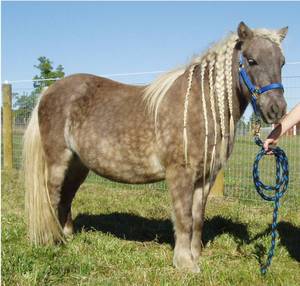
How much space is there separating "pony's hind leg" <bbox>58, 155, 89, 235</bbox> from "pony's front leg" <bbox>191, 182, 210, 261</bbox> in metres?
1.45

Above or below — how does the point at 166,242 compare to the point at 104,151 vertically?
below

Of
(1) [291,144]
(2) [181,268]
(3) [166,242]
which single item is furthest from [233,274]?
(1) [291,144]

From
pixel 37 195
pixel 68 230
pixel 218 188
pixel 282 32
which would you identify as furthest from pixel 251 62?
pixel 218 188

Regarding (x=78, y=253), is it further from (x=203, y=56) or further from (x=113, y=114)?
(x=203, y=56)

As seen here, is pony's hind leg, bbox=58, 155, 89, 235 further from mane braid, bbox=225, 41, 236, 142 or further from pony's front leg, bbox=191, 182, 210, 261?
mane braid, bbox=225, 41, 236, 142

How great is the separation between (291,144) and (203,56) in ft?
9.29

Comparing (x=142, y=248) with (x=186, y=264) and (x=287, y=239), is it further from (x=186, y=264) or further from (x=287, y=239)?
(x=287, y=239)

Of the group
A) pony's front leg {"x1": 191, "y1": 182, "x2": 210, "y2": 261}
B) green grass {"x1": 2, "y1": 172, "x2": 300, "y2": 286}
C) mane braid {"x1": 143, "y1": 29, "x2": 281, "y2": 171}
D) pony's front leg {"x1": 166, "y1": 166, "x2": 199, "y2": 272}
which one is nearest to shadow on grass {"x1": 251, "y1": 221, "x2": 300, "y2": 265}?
green grass {"x1": 2, "y1": 172, "x2": 300, "y2": 286}

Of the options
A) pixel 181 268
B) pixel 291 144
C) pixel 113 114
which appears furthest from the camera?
pixel 291 144

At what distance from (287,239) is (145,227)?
1642mm

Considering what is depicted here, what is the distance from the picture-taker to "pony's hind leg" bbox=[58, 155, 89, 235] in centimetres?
457

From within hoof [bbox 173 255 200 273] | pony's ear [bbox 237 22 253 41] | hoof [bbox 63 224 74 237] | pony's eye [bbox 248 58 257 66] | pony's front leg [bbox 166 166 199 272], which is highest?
pony's ear [bbox 237 22 253 41]

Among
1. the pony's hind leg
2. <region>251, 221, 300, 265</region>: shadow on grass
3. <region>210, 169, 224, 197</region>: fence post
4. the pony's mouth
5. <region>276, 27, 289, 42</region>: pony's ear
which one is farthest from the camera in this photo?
<region>210, 169, 224, 197</region>: fence post

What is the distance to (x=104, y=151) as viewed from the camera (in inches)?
157
